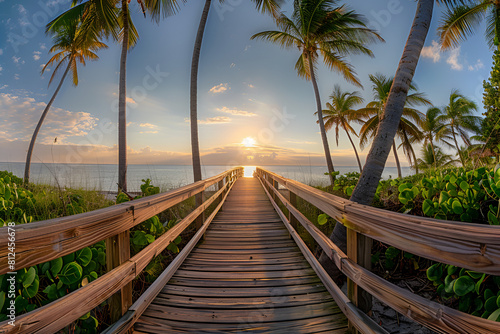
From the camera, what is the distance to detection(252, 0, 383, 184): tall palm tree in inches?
406

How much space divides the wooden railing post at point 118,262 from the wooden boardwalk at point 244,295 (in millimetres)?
292

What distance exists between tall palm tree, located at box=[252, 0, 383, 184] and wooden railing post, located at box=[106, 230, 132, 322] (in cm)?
951

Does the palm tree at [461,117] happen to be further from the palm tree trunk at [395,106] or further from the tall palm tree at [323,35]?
the palm tree trunk at [395,106]

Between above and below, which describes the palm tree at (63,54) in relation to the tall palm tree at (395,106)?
above

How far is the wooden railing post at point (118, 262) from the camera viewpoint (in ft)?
4.85

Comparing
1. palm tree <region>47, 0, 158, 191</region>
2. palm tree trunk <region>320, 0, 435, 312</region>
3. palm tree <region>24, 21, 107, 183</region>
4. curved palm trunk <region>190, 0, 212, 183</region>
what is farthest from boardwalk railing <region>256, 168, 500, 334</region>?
palm tree <region>24, 21, 107, 183</region>

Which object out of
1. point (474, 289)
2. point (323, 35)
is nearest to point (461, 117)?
point (323, 35)

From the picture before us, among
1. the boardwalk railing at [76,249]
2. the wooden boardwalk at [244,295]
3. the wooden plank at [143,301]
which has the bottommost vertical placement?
the wooden boardwalk at [244,295]

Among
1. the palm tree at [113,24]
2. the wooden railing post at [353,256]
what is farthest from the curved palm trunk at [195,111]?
the wooden railing post at [353,256]

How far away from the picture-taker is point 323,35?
11.0 metres

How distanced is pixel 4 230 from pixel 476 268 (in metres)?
1.78

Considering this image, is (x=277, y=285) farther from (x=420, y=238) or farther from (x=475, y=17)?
(x=475, y=17)

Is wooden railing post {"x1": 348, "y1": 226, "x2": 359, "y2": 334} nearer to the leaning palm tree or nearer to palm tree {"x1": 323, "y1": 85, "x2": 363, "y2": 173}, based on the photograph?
the leaning palm tree

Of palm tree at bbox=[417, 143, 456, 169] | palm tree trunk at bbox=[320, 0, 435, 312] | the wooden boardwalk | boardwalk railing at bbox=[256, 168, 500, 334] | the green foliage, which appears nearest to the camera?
boardwalk railing at bbox=[256, 168, 500, 334]
